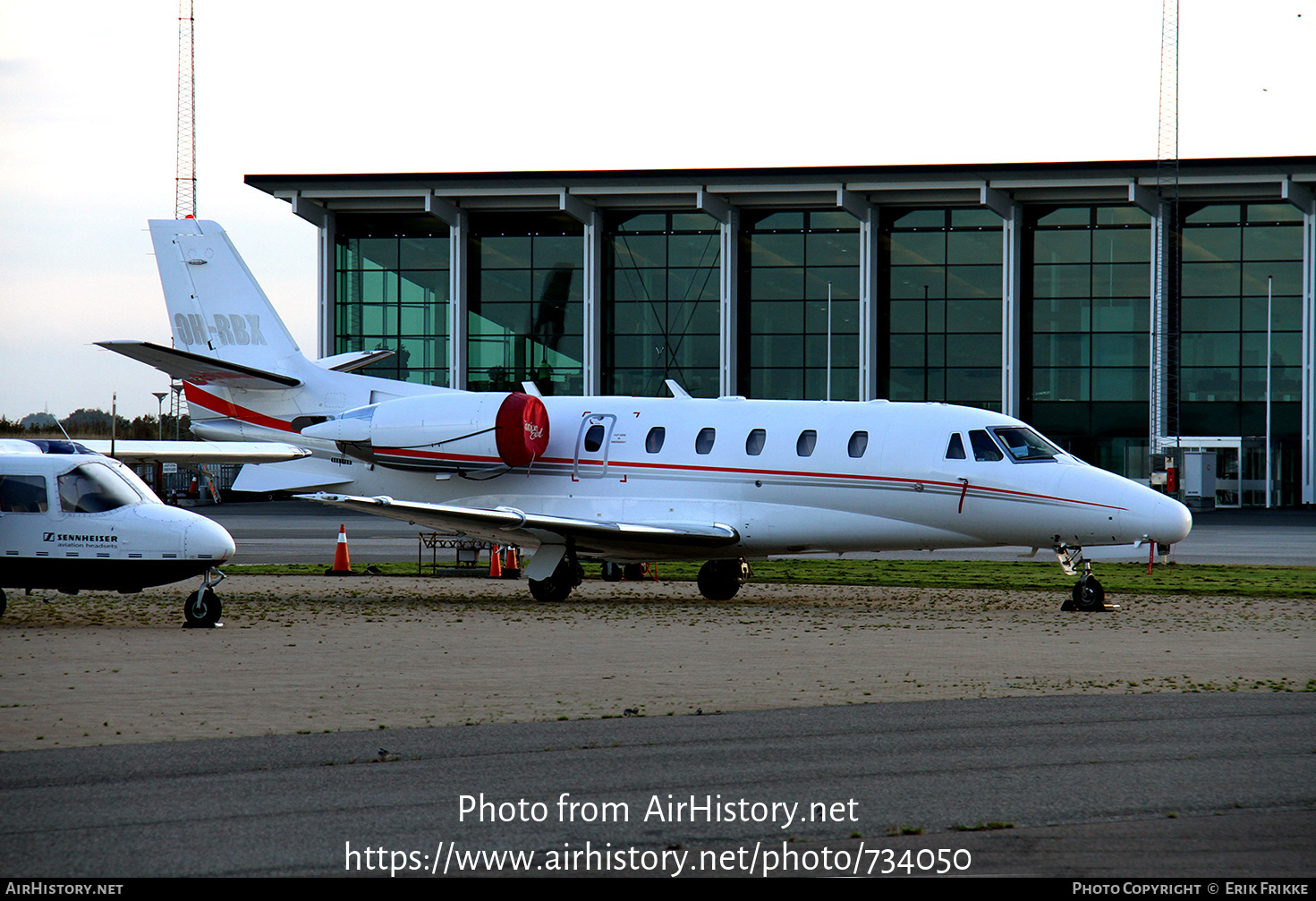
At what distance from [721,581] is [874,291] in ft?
107

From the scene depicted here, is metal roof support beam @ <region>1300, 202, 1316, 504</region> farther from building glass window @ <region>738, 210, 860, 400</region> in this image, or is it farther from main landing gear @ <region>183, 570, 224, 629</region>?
main landing gear @ <region>183, 570, 224, 629</region>

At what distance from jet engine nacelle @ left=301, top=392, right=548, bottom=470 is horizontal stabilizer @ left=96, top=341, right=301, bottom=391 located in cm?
134

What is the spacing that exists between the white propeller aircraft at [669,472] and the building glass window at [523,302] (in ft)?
99.1

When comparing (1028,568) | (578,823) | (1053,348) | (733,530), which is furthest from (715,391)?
(578,823)

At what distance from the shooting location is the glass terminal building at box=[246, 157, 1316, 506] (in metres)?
49.3

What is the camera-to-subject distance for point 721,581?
19.6 metres

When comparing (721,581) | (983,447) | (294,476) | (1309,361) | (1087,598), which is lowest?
(721,581)

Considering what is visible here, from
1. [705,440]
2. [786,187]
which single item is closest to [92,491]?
[705,440]

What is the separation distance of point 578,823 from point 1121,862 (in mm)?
2406

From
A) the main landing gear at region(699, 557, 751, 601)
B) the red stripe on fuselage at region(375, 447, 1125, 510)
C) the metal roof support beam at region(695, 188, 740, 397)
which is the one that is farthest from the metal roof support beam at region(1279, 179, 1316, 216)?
the main landing gear at region(699, 557, 751, 601)

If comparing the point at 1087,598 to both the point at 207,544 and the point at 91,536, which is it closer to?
the point at 207,544

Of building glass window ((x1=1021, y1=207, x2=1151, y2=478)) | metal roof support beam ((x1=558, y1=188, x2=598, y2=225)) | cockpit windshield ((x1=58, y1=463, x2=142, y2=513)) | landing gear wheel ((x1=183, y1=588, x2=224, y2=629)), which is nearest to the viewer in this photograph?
landing gear wheel ((x1=183, y1=588, x2=224, y2=629))

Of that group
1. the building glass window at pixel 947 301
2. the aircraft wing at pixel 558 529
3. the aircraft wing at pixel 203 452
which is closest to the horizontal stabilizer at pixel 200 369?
the aircraft wing at pixel 203 452
